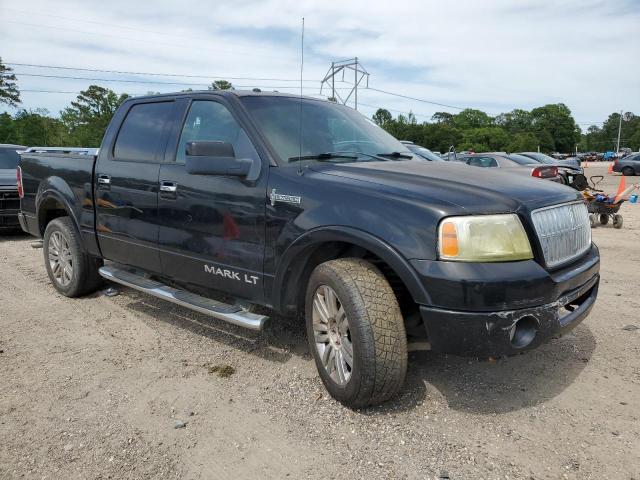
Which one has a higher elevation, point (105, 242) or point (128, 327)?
point (105, 242)

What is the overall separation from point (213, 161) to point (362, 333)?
4.75ft

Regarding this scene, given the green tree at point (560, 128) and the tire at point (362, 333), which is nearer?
the tire at point (362, 333)

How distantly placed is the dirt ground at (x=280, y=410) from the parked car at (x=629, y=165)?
3412 centimetres

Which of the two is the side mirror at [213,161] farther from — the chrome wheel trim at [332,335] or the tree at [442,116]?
the tree at [442,116]

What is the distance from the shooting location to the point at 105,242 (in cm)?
467

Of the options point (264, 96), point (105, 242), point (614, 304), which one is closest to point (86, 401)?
point (105, 242)

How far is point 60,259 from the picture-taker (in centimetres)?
536

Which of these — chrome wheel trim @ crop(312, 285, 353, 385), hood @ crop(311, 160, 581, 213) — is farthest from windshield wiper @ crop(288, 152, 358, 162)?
chrome wheel trim @ crop(312, 285, 353, 385)

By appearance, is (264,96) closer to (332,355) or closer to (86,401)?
(332,355)

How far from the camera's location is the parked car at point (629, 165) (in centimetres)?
3316

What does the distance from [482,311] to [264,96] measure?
2.29 metres

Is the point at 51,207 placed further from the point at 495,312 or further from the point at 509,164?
Answer: the point at 509,164

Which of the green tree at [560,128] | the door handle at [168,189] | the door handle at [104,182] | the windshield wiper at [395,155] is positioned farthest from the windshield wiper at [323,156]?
the green tree at [560,128]

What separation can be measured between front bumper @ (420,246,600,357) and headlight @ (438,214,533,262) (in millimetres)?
51
